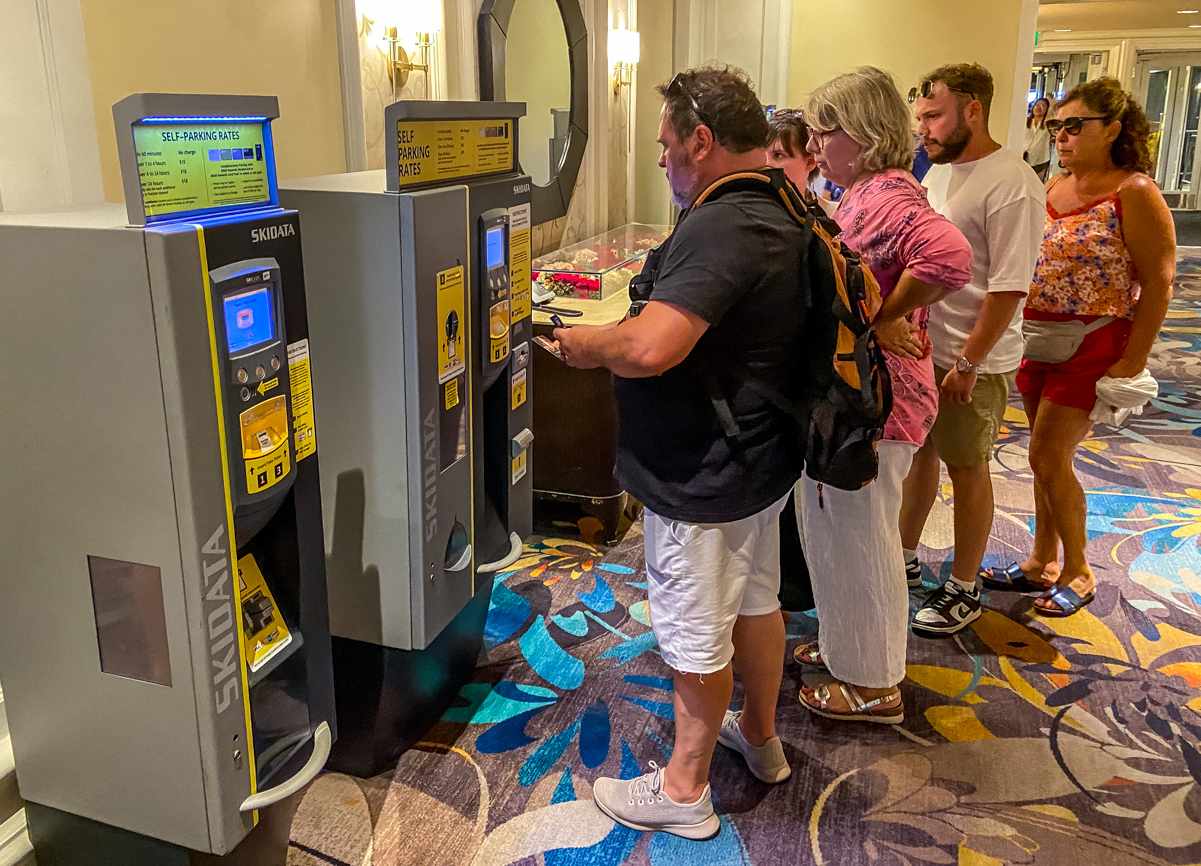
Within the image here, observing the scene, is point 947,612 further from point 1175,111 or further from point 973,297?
point 1175,111

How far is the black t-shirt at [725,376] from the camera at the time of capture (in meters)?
1.67

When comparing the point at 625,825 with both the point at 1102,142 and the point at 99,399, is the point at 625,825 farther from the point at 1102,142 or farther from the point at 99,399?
the point at 1102,142

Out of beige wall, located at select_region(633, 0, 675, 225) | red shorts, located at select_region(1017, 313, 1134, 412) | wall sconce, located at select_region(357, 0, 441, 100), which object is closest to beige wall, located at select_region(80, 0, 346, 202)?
wall sconce, located at select_region(357, 0, 441, 100)

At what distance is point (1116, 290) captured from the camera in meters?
2.86

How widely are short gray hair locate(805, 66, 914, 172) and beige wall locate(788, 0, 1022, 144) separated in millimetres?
4270

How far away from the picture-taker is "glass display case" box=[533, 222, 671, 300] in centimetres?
371

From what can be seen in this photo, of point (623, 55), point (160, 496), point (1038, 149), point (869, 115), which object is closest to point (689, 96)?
point (869, 115)

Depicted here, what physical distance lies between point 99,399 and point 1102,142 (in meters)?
2.79

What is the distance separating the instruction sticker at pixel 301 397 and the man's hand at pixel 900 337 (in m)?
1.29

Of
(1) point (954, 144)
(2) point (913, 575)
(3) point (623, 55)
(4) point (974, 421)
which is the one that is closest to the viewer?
(1) point (954, 144)

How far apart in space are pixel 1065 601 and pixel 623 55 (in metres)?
3.42

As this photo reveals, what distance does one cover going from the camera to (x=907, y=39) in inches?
242

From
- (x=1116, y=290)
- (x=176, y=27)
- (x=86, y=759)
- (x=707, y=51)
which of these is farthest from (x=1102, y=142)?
(x=707, y=51)

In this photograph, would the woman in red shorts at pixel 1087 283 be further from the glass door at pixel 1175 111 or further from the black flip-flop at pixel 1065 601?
the glass door at pixel 1175 111
